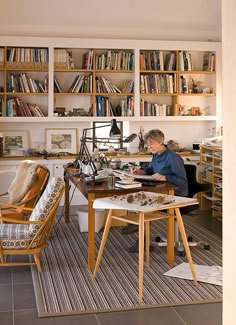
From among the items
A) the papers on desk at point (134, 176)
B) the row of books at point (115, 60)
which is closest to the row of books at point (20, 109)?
the row of books at point (115, 60)

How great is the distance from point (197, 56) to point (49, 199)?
15.2ft

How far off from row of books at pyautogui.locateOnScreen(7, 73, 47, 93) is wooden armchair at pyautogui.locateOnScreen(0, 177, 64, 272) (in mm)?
3258

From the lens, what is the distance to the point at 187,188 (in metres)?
5.58

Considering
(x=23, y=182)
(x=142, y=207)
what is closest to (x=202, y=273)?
(x=142, y=207)

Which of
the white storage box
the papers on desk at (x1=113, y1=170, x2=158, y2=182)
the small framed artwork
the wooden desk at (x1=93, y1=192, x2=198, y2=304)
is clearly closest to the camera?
the wooden desk at (x1=93, y1=192, x2=198, y2=304)

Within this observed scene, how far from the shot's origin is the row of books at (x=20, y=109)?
779cm

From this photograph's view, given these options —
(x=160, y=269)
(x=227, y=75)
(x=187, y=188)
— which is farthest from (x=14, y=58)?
(x=227, y=75)

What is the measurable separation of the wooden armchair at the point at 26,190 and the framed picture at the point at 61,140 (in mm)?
2205

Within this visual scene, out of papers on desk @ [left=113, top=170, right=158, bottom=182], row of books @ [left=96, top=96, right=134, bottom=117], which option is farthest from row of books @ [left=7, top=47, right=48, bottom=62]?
papers on desk @ [left=113, top=170, right=158, bottom=182]

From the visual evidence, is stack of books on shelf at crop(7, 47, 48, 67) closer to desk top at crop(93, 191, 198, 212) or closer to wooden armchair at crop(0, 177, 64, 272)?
wooden armchair at crop(0, 177, 64, 272)

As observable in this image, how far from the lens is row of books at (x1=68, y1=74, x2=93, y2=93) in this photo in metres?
7.97

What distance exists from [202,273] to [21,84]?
13.9ft

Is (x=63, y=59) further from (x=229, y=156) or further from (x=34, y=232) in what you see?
(x=229, y=156)

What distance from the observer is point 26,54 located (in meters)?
7.81
